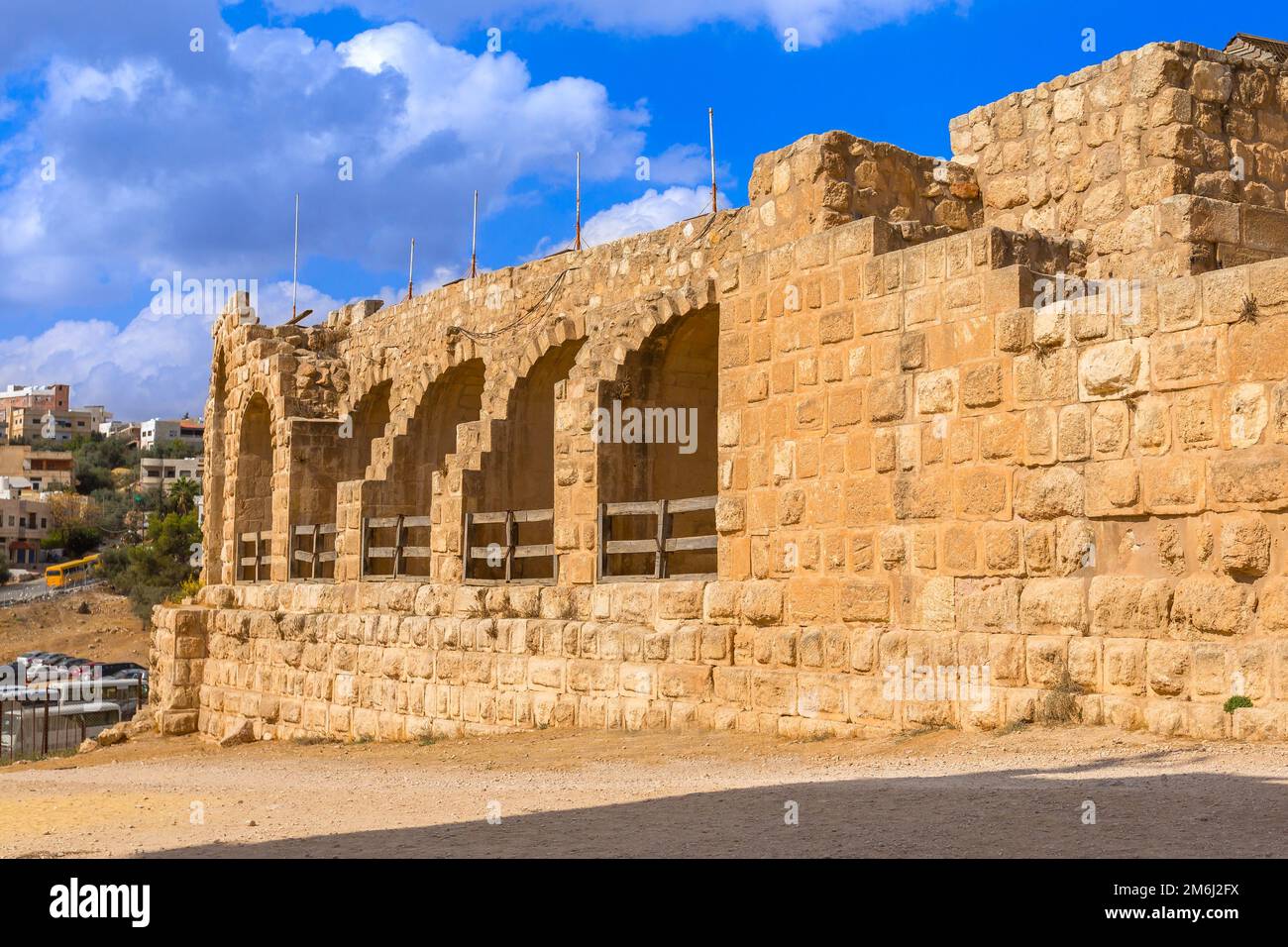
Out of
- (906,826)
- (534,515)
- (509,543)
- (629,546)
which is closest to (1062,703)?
(906,826)

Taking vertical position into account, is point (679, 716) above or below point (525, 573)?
below

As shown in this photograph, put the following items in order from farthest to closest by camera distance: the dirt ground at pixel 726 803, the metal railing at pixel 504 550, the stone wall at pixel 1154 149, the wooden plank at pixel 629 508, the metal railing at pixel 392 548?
the metal railing at pixel 392 548 < the metal railing at pixel 504 550 < the wooden plank at pixel 629 508 < the stone wall at pixel 1154 149 < the dirt ground at pixel 726 803

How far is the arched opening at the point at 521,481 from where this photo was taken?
43.8 feet

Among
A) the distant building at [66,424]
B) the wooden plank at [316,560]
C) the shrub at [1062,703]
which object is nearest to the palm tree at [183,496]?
the wooden plank at [316,560]

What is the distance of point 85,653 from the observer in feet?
169

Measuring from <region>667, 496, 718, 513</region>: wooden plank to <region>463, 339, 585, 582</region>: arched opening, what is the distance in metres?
2.47

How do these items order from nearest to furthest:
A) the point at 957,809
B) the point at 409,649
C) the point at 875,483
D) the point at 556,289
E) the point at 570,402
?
the point at 957,809 → the point at 875,483 → the point at 570,402 → the point at 409,649 → the point at 556,289

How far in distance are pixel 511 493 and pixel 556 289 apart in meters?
2.22

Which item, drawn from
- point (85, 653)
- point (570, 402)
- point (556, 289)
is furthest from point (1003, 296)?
point (85, 653)

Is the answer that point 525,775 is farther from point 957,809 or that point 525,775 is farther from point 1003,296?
point 1003,296

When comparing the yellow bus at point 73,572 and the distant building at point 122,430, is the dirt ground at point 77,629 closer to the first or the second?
the yellow bus at point 73,572

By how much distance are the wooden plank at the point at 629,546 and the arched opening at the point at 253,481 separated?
877 cm

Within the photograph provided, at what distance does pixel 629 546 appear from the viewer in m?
11.3
